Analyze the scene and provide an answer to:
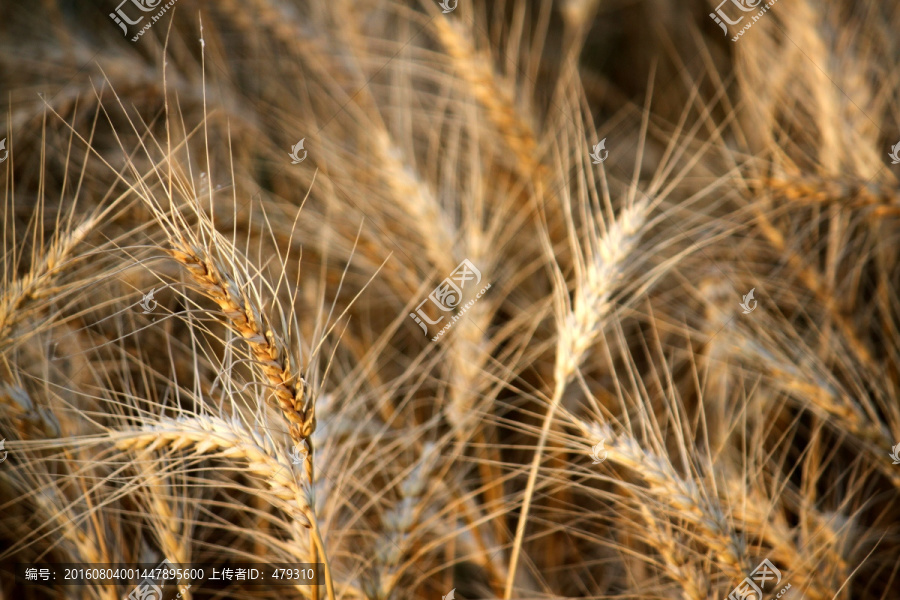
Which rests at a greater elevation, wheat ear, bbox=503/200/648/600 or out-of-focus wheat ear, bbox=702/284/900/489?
wheat ear, bbox=503/200/648/600

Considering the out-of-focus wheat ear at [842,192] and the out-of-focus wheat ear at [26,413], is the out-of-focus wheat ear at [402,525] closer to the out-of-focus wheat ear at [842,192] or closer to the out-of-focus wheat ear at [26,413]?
the out-of-focus wheat ear at [26,413]

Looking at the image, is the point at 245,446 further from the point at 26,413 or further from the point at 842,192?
the point at 842,192

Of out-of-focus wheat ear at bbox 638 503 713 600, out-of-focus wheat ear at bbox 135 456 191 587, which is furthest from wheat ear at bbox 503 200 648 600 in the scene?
out-of-focus wheat ear at bbox 135 456 191 587

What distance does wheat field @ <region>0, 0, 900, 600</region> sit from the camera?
112cm

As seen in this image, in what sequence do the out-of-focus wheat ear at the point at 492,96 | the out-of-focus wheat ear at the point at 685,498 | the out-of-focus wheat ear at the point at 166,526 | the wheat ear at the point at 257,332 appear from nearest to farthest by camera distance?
the wheat ear at the point at 257,332
the out-of-focus wheat ear at the point at 685,498
the out-of-focus wheat ear at the point at 166,526
the out-of-focus wheat ear at the point at 492,96

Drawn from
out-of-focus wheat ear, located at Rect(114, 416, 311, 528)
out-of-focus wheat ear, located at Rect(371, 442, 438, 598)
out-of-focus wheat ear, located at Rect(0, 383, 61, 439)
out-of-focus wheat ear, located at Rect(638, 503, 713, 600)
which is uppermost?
out-of-focus wheat ear, located at Rect(0, 383, 61, 439)

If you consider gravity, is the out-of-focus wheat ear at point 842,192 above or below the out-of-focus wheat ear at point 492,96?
below

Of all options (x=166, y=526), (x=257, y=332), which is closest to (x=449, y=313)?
(x=257, y=332)

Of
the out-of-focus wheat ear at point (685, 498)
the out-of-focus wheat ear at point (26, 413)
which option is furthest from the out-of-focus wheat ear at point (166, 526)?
the out-of-focus wheat ear at point (685, 498)

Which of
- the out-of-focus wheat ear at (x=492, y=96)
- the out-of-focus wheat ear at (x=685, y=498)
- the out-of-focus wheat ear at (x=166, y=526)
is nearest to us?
the out-of-focus wheat ear at (x=685, y=498)

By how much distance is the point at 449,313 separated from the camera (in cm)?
143

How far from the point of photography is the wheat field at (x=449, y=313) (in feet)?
3.68

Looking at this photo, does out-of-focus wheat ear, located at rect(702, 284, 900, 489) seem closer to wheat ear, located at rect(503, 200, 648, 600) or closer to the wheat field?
the wheat field

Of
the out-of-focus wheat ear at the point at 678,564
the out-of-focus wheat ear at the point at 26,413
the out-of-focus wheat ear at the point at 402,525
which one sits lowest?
the out-of-focus wheat ear at the point at 678,564
